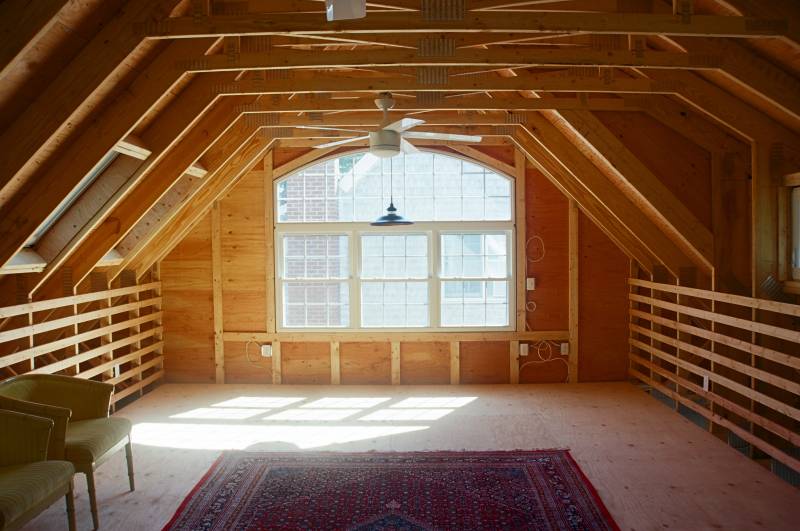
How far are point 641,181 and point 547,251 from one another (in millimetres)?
1937

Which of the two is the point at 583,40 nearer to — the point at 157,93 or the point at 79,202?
the point at 157,93

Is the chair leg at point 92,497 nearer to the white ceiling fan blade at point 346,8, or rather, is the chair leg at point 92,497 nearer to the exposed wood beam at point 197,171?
the white ceiling fan blade at point 346,8

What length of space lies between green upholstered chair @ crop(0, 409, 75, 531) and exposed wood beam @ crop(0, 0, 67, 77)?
5.62ft

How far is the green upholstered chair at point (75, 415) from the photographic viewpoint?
10.3ft

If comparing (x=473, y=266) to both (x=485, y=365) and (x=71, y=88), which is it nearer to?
(x=485, y=365)

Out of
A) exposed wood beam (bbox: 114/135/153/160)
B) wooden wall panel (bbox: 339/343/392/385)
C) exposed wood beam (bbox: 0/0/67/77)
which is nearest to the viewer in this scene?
exposed wood beam (bbox: 0/0/67/77)

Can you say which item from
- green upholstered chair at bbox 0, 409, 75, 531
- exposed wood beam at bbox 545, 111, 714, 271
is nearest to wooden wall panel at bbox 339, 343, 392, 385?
exposed wood beam at bbox 545, 111, 714, 271

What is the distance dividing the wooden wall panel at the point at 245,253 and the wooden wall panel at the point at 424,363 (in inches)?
68.7

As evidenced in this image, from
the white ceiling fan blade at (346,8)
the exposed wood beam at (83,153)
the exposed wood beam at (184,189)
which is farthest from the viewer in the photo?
the exposed wood beam at (184,189)

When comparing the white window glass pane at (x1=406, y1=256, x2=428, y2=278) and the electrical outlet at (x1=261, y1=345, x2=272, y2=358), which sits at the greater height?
the white window glass pane at (x1=406, y1=256, x2=428, y2=278)

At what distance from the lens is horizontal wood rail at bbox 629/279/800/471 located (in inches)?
162

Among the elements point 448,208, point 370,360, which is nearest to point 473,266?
point 448,208

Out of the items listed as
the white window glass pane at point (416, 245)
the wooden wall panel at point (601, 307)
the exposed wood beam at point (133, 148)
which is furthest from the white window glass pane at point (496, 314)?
the exposed wood beam at point (133, 148)

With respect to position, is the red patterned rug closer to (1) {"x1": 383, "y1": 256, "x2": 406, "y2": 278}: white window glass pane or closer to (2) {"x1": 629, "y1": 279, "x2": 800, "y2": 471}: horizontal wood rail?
(2) {"x1": 629, "y1": 279, "x2": 800, "y2": 471}: horizontal wood rail
